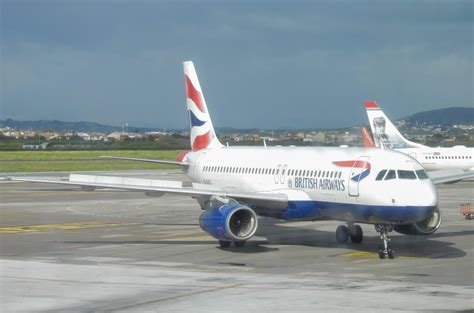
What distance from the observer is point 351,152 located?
94.3 feet

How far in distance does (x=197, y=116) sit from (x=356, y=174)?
15.2 meters

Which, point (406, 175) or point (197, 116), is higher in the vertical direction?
point (197, 116)

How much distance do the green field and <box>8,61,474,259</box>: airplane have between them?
45312mm

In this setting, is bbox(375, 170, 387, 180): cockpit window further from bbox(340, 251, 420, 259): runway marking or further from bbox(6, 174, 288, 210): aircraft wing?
bbox(6, 174, 288, 210): aircraft wing

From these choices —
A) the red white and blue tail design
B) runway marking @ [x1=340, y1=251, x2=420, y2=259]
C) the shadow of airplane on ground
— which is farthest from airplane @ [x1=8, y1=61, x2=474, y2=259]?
the red white and blue tail design

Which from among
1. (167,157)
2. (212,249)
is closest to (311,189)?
(212,249)

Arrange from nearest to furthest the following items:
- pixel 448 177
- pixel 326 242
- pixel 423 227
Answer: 1. pixel 423 227
2. pixel 326 242
3. pixel 448 177

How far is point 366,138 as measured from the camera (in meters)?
34.7

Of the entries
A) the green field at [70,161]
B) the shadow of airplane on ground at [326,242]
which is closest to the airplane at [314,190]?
the shadow of airplane on ground at [326,242]

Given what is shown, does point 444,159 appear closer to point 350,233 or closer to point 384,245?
point 350,233

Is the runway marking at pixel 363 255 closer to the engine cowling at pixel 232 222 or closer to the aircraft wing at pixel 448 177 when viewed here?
the engine cowling at pixel 232 222

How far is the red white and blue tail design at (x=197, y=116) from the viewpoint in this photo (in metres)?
40.4

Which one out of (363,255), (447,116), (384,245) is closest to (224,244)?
(363,255)

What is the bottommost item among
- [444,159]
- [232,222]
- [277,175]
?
[232,222]
